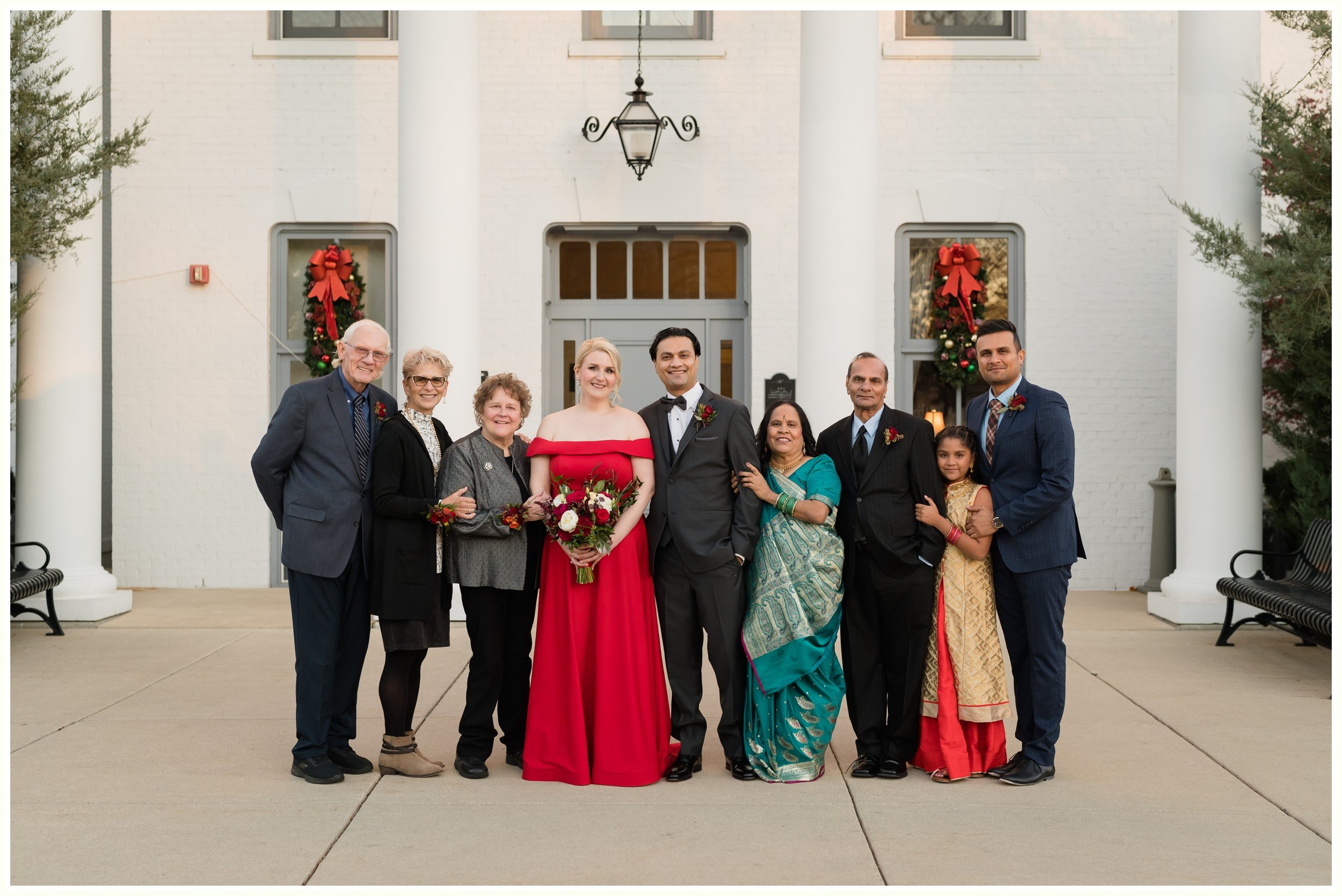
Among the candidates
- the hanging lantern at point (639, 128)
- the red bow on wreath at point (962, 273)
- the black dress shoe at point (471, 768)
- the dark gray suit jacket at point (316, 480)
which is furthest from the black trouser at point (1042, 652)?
the hanging lantern at point (639, 128)

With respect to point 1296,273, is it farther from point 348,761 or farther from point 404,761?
point 348,761

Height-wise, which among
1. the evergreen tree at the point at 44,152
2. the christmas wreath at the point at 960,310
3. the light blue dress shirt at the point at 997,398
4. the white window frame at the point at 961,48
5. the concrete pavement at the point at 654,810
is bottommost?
the concrete pavement at the point at 654,810

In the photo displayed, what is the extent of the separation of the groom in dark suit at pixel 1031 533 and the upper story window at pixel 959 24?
6.57m

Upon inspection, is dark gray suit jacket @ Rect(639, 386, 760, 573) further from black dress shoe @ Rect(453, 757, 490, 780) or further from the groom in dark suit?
black dress shoe @ Rect(453, 757, 490, 780)

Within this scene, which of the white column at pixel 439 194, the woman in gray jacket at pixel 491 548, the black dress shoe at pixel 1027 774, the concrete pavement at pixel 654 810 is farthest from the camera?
the white column at pixel 439 194

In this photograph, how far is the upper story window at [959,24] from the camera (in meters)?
10.7

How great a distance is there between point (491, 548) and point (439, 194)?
4.68m

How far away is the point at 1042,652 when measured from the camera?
4.95m

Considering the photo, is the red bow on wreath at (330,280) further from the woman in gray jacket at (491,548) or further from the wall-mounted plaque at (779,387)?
the woman in gray jacket at (491,548)

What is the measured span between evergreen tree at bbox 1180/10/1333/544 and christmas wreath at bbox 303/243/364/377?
6.84 m

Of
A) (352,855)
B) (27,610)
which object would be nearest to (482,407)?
(352,855)

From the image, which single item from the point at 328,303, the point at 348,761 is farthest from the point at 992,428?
the point at 328,303

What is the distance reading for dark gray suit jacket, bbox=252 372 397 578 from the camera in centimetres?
494

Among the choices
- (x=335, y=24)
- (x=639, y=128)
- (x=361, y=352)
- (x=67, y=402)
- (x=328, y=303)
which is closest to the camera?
(x=361, y=352)
